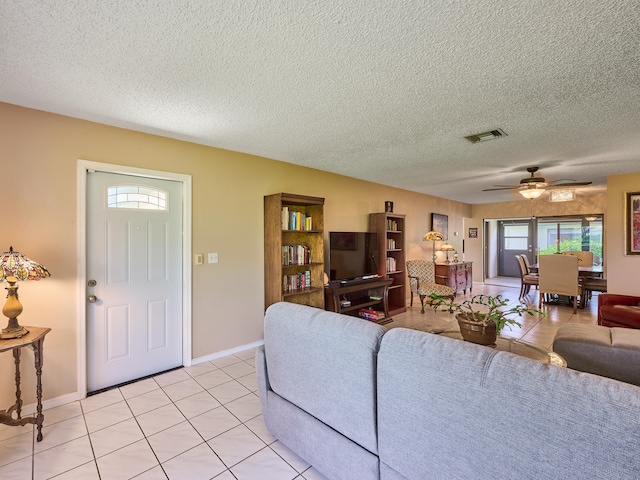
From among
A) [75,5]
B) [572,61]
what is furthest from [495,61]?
[75,5]

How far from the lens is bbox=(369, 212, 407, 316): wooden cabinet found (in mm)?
5215

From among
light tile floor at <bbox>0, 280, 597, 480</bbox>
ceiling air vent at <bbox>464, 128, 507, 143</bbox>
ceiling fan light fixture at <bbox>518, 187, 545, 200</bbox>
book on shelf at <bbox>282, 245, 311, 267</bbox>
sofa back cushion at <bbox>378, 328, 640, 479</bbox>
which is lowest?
light tile floor at <bbox>0, 280, 597, 480</bbox>

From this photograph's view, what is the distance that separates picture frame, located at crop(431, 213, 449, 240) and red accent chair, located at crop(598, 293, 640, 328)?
139 inches

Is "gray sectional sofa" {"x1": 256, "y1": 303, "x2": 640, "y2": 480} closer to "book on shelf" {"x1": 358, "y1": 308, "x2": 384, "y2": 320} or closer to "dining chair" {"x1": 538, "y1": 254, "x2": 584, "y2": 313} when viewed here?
"book on shelf" {"x1": 358, "y1": 308, "x2": 384, "y2": 320}

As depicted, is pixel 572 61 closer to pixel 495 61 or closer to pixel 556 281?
pixel 495 61

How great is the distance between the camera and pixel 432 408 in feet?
3.89

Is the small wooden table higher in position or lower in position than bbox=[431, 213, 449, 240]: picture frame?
lower

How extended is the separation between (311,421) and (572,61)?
2.53 m

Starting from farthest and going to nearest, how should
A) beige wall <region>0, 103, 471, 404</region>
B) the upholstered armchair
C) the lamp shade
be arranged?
the upholstered armchair, beige wall <region>0, 103, 471, 404</region>, the lamp shade

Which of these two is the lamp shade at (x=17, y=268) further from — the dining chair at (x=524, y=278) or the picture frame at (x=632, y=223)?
the dining chair at (x=524, y=278)

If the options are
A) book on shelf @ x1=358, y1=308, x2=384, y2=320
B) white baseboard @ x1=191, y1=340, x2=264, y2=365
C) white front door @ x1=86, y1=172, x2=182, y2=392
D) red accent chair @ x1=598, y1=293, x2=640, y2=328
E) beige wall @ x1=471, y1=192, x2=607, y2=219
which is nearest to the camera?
white front door @ x1=86, y1=172, x2=182, y2=392

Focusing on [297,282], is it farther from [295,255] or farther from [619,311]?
[619,311]

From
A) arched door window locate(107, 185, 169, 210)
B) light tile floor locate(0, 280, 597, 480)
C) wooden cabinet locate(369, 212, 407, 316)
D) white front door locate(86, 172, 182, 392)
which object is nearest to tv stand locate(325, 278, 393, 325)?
wooden cabinet locate(369, 212, 407, 316)

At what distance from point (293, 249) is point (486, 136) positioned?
249 centimetres
